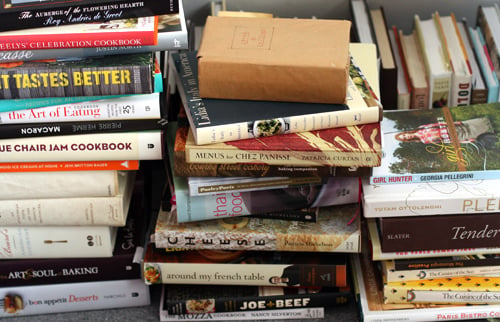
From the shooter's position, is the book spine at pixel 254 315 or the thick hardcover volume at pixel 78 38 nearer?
the thick hardcover volume at pixel 78 38

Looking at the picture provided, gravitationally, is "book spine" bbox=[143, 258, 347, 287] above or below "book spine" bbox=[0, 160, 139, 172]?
below

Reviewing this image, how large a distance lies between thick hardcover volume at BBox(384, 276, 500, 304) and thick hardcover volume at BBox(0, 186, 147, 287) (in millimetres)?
352

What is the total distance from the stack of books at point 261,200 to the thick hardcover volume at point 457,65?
14cm

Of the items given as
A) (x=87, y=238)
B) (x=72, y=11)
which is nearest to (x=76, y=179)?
(x=87, y=238)

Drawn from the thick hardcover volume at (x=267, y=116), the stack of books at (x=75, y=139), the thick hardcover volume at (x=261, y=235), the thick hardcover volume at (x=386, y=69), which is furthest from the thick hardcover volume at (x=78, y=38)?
the thick hardcover volume at (x=386, y=69)

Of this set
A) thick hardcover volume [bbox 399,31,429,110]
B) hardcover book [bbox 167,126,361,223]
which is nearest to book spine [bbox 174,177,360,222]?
hardcover book [bbox 167,126,361,223]

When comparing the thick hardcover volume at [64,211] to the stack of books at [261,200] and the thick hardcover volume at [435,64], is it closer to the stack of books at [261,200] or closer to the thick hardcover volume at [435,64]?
the stack of books at [261,200]

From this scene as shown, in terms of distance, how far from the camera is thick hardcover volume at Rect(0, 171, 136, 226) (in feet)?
3.03

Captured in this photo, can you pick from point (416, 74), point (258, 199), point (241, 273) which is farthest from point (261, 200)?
point (416, 74)

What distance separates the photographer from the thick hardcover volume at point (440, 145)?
91 centimetres

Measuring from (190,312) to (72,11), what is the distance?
0.43 m

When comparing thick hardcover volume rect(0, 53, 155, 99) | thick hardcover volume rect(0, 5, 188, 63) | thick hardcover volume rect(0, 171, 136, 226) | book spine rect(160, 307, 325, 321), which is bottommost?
book spine rect(160, 307, 325, 321)

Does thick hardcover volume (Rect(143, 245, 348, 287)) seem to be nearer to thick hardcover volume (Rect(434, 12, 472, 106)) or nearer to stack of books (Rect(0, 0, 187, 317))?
stack of books (Rect(0, 0, 187, 317))

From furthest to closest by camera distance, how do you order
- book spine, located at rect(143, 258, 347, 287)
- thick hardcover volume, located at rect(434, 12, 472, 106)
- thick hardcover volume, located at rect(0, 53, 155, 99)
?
thick hardcover volume, located at rect(434, 12, 472, 106), book spine, located at rect(143, 258, 347, 287), thick hardcover volume, located at rect(0, 53, 155, 99)
